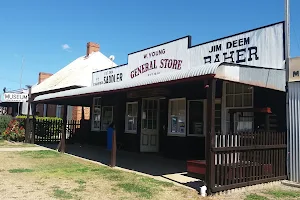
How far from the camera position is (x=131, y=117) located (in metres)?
15.2

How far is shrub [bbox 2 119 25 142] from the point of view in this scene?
19047 millimetres

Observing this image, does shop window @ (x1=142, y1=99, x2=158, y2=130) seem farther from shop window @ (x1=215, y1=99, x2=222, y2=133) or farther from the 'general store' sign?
shop window @ (x1=215, y1=99, x2=222, y2=133)

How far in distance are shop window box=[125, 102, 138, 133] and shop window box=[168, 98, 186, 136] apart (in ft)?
8.46

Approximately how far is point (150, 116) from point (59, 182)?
22.6 feet

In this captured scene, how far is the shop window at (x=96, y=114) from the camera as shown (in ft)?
58.7

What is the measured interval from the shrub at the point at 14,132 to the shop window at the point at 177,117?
10.6 meters

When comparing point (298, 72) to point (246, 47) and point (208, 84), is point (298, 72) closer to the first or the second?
point (246, 47)

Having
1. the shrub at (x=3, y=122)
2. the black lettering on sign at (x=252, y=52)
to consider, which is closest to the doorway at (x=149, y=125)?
the black lettering on sign at (x=252, y=52)

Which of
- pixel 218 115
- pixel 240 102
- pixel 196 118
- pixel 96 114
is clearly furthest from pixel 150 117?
pixel 240 102

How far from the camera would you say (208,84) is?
23.2ft

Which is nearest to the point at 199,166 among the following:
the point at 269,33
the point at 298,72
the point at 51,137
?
the point at 298,72

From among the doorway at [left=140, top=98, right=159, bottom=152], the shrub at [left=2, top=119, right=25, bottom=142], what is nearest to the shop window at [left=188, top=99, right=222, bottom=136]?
the doorway at [left=140, top=98, right=159, bottom=152]

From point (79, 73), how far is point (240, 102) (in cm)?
1474

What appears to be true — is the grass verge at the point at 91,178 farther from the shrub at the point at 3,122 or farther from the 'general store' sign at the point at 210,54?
the shrub at the point at 3,122
